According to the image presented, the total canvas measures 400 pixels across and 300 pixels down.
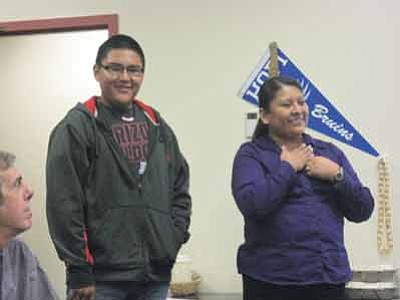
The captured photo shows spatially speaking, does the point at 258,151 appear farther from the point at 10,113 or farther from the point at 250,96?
the point at 10,113

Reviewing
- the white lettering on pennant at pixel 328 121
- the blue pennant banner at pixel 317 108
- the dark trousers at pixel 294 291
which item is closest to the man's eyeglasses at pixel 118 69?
the dark trousers at pixel 294 291

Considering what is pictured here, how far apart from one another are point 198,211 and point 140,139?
5.39 feet

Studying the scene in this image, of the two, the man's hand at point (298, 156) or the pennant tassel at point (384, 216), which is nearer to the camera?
the man's hand at point (298, 156)

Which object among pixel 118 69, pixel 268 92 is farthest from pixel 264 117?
pixel 118 69

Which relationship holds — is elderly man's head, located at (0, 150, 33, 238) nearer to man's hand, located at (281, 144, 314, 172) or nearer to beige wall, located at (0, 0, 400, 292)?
man's hand, located at (281, 144, 314, 172)

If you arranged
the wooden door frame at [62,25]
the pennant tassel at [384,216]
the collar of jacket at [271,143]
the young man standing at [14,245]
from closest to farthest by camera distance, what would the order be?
the young man standing at [14,245] → the collar of jacket at [271,143] → the pennant tassel at [384,216] → the wooden door frame at [62,25]

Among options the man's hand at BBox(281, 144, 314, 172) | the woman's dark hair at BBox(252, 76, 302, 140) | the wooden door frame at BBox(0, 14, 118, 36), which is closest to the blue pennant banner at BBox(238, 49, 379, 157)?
the wooden door frame at BBox(0, 14, 118, 36)

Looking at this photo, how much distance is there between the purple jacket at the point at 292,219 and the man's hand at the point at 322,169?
1.0 inches

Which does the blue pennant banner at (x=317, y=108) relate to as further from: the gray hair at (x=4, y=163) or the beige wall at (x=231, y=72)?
the gray hair at (x=4, y=163)

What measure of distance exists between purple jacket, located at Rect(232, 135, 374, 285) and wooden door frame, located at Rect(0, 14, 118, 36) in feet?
6.01

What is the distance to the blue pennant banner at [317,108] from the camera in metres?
3.52

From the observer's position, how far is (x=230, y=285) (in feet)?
11.8

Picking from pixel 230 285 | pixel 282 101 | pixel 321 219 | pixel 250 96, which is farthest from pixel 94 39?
pixel 321 219

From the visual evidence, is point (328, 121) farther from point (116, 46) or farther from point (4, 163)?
point (4, 163)
